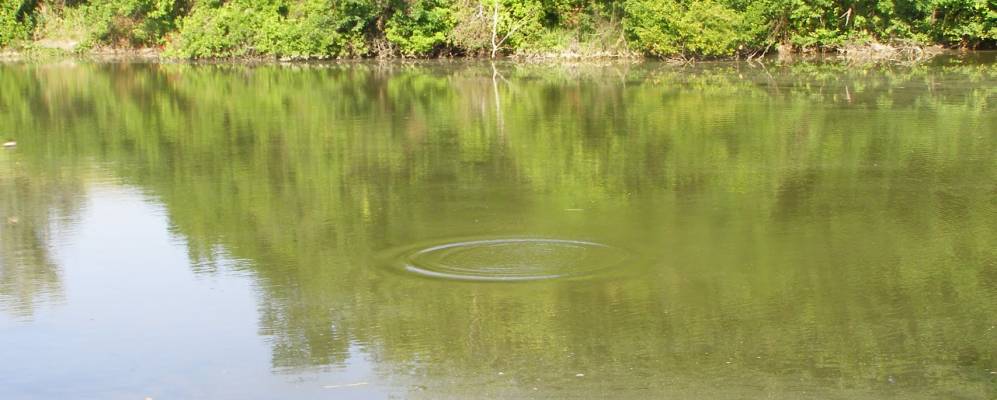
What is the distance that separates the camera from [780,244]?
887 cm

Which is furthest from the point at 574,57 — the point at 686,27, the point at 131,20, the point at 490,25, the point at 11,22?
the point at 11,22

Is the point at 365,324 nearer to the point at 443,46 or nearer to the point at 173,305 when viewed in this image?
the point at 173,305

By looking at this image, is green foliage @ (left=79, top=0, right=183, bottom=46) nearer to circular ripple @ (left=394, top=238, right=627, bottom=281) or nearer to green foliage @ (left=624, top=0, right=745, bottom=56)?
green foliage @ (left=624, top=0, right=745, bottom=56)

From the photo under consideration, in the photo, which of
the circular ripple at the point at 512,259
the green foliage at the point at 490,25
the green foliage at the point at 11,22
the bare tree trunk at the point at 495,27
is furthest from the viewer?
A: the green foliage at the point at 11,22

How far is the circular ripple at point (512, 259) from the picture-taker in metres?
8.12

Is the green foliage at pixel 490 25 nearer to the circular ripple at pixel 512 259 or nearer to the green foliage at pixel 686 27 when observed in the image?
the green foliage at pixel 686 27

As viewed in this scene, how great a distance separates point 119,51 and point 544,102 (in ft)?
100.0

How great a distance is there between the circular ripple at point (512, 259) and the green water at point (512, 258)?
0.11ft

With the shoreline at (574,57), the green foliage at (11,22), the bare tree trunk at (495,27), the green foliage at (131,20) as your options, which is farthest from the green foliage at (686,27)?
the green foliage at (11,22)

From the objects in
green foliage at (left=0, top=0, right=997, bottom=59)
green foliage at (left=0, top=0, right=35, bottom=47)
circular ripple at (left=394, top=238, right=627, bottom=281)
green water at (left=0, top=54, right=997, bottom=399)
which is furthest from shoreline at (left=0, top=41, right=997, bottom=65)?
circular ripple at (left=394, top=238, right=627, bottom=281)

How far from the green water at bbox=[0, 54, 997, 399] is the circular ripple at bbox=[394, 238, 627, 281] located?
34mm

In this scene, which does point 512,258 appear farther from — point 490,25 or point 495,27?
point 490,25

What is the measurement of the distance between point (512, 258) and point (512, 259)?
0.10 ft

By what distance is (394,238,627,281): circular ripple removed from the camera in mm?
8117
